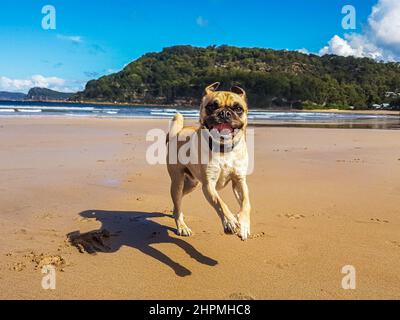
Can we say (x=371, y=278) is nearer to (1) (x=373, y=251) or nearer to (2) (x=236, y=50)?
(1) (x=373, y=251)

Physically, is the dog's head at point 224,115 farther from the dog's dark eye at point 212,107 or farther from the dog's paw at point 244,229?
the dog's paw at point 244,229

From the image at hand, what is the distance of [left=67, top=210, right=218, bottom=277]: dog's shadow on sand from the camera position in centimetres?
446

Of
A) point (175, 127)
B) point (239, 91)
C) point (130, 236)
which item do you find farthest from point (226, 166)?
point (130, 236)

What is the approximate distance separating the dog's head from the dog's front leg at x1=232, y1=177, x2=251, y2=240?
493 mm

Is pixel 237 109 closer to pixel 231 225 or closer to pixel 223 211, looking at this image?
pixel 223 211

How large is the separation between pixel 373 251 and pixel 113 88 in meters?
139

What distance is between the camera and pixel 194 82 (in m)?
101

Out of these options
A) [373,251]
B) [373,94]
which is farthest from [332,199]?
[373,94]

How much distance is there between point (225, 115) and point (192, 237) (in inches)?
61.9

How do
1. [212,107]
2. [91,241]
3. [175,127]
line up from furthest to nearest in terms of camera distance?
1. [175,127]
2. [91,241]
3. [212,107]

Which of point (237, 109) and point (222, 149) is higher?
point (237, 109)

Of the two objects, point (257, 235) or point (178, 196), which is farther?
point (178, 196)

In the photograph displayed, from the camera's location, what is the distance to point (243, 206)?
176 inches
